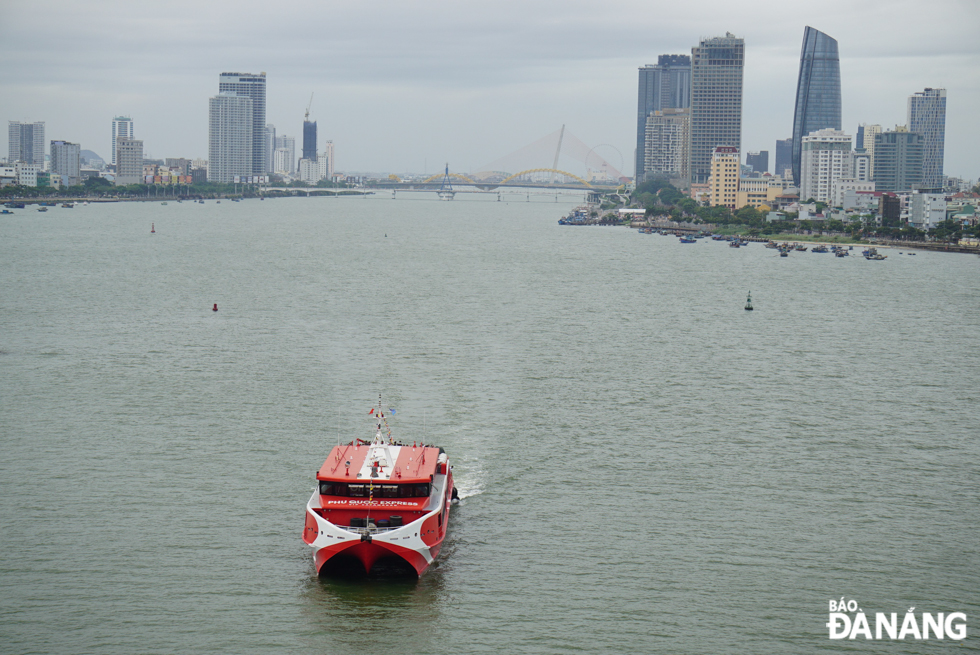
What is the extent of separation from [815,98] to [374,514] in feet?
558

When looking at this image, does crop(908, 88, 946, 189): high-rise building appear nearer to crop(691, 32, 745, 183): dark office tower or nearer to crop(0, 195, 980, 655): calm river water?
crop(691, 32, 745, 183): dark office tower

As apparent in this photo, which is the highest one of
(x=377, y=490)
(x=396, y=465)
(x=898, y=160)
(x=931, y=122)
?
(x=931, y=122)

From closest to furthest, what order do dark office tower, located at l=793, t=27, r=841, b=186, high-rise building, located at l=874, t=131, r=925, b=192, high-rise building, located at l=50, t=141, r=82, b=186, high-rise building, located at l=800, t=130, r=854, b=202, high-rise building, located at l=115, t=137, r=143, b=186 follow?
high-rise building, located at l=800, t=130, r=854, b=202, high-rise building, located at l=874, t=131, r=925, b=192, dark office tower, located at l=793, t=27, r=841, b=186, high-rise building, located at l=115, t=137, r=143, b=186, high-rise building, located at l=50, t=141, r=82, b=186

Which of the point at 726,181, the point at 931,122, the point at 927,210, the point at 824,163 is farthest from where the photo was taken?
the point at 931,122

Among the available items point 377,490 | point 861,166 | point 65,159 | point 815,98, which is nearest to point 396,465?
point 377,490

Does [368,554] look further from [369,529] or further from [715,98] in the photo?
[715,98]

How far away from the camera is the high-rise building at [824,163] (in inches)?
5079

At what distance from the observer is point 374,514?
13.1m

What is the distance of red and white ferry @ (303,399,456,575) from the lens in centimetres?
1267

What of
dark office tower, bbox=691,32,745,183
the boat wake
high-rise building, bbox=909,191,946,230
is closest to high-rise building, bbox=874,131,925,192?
dark office tower, bbox=691,32,745,183

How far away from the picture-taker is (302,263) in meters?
52.6

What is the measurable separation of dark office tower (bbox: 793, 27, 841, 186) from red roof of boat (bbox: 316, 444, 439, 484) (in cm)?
16032

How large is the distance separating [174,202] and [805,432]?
138569 millimetres

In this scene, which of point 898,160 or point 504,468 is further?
point 898,160
